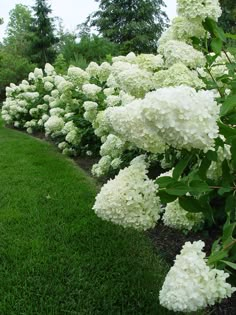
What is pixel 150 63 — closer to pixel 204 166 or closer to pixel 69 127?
pixel 204 166

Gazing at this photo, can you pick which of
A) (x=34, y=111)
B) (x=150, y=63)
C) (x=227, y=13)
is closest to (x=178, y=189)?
(x=150, y=63)

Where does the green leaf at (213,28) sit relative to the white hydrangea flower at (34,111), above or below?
above

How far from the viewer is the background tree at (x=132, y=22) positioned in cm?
2866

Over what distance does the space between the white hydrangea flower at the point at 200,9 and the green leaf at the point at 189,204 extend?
3.56 feet

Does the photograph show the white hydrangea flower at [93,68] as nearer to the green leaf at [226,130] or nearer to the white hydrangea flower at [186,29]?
the white hydrangea flower at [186,29]

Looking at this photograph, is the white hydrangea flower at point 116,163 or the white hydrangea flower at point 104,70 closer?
the white hydrangea flower at point 116,163

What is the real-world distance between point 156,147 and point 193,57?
774mm

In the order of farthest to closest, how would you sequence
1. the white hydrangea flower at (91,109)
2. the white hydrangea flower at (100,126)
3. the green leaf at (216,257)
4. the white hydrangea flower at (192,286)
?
the white hydrangea flower at (91,109), the white hydrangea flower at (100,126), the green leaf at (216,257), the white hydrangea flower at (192,286)

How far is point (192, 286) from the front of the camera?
1.49 m

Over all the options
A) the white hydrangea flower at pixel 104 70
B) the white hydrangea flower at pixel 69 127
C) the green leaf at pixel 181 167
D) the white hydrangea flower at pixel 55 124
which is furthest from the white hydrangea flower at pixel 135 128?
the white hydrangea flower at pixel 55 124

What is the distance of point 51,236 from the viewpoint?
378 cm

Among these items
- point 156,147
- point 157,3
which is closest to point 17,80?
point 157,3

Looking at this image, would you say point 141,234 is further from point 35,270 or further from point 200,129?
point 200,129

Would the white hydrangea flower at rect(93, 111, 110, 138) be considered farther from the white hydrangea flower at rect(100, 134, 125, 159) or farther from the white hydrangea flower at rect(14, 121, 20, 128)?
the white hydrangea flower at rect(14, 121, 20, 128)
